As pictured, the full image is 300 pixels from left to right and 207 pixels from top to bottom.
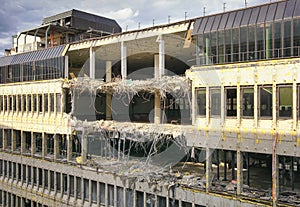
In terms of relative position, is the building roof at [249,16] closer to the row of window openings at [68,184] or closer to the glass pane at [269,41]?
the glass pane at [269,41]

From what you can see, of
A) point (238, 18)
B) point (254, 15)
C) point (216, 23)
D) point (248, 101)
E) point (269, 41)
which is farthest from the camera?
point (216, 23)

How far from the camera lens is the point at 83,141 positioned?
3075 centimetres

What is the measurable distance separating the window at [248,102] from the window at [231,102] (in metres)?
0.67

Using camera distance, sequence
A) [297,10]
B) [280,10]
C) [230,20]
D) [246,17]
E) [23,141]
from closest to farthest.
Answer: [297,10] < [280,10] < [246,17] < [230,20] < [23,141]

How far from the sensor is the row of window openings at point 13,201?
34.5m

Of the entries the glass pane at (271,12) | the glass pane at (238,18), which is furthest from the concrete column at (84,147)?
the glass pane at (271,12)

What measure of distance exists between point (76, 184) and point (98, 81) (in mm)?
9728

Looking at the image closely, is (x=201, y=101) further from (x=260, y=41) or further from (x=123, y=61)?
(x=123, y=61)

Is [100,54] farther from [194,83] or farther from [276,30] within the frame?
[276,30]

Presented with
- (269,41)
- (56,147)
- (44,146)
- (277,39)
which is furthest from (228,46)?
(44,146)

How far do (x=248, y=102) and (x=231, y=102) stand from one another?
1.27 metres

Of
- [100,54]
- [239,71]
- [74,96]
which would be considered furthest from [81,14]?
[239,71]

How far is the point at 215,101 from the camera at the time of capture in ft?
69.2

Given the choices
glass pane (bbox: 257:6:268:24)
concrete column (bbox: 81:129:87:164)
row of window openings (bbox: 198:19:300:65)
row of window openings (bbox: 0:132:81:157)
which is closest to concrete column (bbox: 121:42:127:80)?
concrete column (bbox: 81:129:87:164)
